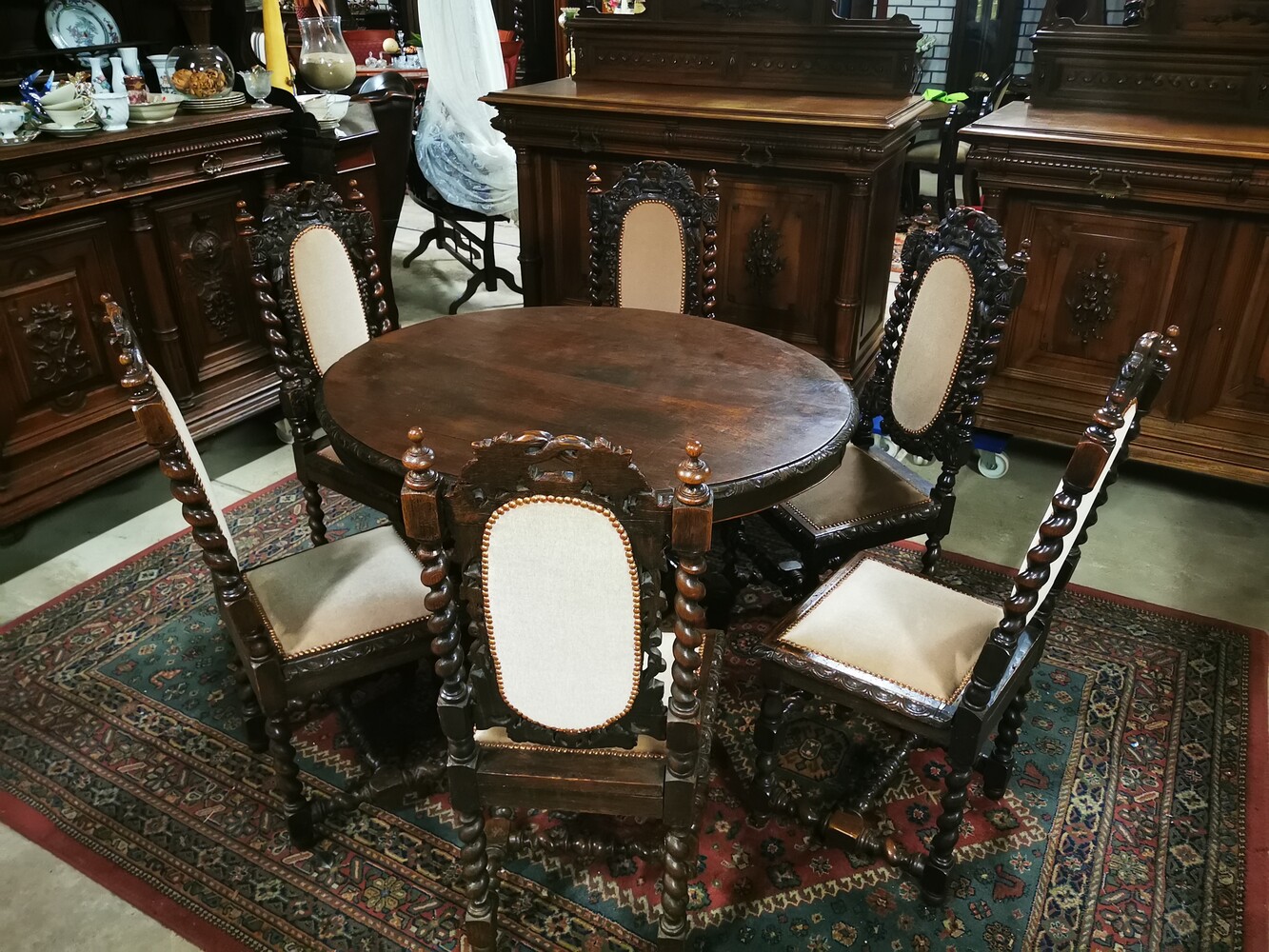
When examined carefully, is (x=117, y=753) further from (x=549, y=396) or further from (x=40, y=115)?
(x=40, y=115)

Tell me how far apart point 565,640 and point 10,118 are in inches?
93.0

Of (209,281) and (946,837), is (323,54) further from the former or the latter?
(946,837)

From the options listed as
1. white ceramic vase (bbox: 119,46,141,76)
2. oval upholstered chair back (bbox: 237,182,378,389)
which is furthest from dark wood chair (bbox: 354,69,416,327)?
oval upholstered chair back (bbox: 237,182,378,389)

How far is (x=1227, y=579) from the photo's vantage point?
268 centimetres

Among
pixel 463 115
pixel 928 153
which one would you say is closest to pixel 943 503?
pixel 463 115

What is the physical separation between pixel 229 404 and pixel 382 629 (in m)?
1.88

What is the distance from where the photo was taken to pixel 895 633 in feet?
5.67

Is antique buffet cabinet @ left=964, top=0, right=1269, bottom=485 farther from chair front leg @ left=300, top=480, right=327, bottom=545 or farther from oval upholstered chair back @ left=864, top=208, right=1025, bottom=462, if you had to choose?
chair front leg @ left=300, top=480, right=327, bottom=545

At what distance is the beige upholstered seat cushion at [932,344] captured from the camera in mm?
2127

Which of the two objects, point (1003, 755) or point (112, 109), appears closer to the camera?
point (1003, 755)

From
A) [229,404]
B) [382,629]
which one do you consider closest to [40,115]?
[229,404]

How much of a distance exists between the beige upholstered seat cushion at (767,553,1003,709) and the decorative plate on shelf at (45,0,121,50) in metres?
3.22

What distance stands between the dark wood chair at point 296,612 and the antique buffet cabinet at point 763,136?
1976 mm

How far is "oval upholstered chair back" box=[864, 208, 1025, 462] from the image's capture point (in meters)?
2.05
